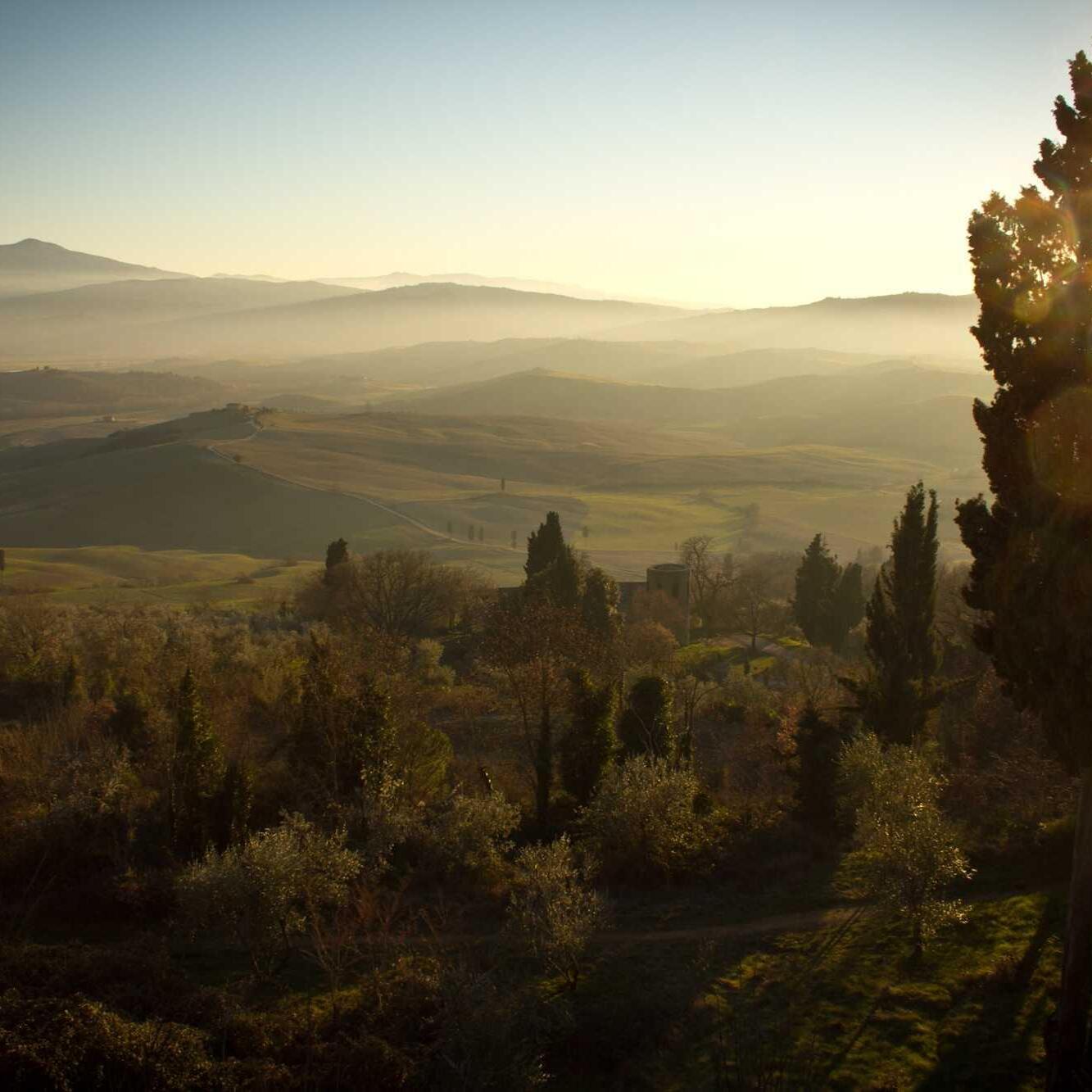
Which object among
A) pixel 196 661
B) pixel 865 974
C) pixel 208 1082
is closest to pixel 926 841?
pixel 865 974

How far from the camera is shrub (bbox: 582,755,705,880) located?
2069 cm

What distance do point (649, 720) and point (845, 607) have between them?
2900 cm

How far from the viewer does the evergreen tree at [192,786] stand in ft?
68.5

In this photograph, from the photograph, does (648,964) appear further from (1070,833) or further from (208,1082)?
(1070,833)

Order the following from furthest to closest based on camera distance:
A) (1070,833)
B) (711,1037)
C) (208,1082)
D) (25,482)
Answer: (25,482)
(1070,833)
(711,1037)
(208,1082)

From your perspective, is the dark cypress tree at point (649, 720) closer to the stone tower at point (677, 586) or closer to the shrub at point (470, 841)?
the shrub at point (470, 841)

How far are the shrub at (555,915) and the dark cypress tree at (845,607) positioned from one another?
37.9m

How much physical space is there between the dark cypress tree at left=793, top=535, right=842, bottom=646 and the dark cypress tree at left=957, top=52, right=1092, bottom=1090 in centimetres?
3884

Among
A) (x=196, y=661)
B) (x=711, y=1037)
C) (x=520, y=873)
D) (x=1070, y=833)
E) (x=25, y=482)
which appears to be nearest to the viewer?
(x=711, y=1037)

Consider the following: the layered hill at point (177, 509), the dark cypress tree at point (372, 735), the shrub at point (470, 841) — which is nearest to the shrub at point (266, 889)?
the shrub at point (470, 841)

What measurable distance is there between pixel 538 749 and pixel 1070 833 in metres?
12.0

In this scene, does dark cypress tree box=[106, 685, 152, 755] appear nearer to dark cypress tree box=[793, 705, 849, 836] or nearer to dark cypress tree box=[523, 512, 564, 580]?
dark cypress tree box=[793, 705, 849, 836]

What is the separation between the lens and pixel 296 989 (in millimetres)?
16719

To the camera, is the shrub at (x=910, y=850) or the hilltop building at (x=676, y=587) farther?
the hilltop building at (x=676, y=587)
